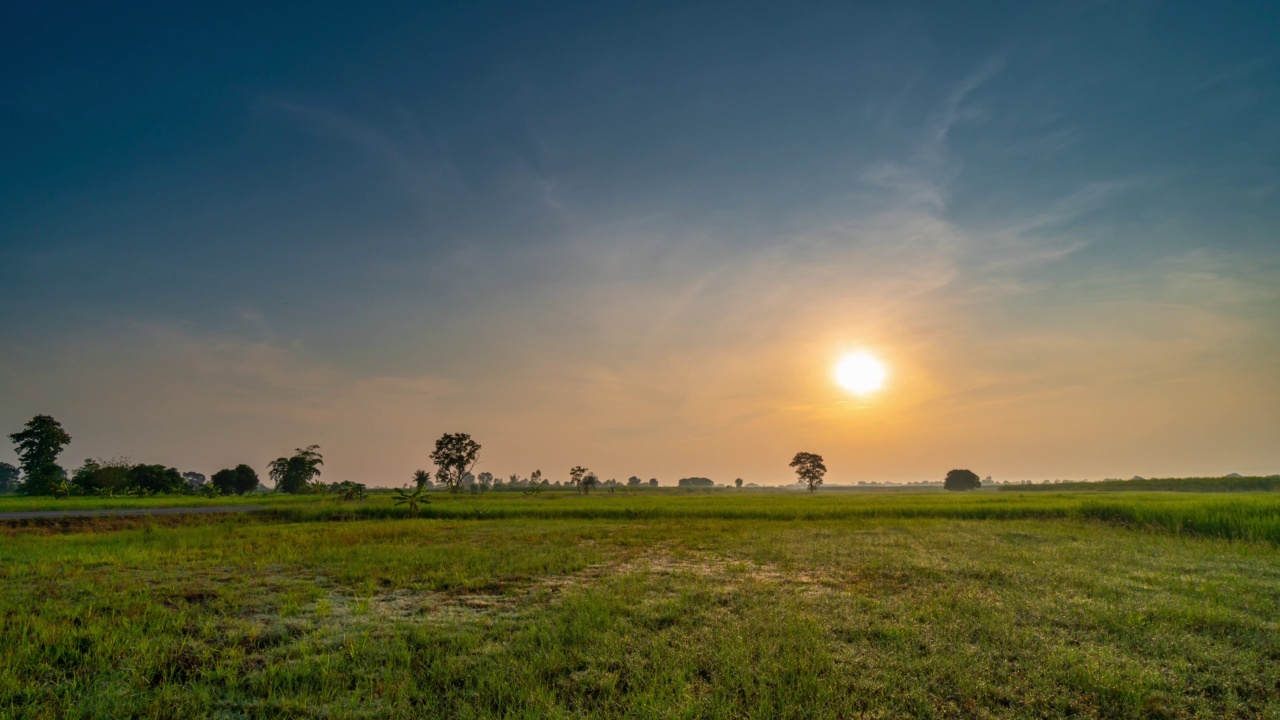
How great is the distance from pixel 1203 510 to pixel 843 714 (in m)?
29.1

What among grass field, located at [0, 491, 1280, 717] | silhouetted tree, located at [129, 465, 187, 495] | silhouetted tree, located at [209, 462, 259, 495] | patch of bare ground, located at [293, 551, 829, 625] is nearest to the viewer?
grass field, located at [0, 491, 1280, 717]

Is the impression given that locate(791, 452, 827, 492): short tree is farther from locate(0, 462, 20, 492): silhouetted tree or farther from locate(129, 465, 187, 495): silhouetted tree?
locate(0, 462, 20, 492): silhouetted tree

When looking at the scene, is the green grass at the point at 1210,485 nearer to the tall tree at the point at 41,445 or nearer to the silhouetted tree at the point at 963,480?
the silhouetted tree at the point at 963,480

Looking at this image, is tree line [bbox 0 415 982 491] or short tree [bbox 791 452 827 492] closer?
tree line [bbox 0 415 982 491]

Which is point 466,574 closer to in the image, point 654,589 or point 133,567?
point 654,589

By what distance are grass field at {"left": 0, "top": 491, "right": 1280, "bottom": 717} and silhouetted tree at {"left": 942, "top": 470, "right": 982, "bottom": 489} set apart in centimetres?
18010

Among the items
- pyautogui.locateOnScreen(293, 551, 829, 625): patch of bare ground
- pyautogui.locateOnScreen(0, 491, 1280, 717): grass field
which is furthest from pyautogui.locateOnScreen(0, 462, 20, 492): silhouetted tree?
pyautogui.locateOnScreen(293, 551, 829, 625): patch of bare ground

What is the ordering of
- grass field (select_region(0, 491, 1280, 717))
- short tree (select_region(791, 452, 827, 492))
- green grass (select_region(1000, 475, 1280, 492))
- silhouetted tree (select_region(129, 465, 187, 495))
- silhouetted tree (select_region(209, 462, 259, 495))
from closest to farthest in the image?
grass field (select_region(0, 491, 1280, 717)) → green grass (select_region(1000, 475, 1280, 492)) → silhouetted tree (select_region(129, 465, 187, 495)) → silhouetted tree (select_region(209, 462, 259, 495)) → short tree (select_region(791, 452, 827, 492))

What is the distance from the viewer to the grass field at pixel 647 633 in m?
5.55

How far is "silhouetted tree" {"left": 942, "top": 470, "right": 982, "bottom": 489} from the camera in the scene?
169m

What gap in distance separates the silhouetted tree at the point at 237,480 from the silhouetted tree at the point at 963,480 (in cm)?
18804

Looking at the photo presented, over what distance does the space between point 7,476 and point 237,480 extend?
14142 cm

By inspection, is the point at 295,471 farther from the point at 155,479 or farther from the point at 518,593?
the point at 518,593

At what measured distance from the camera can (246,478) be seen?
293 ft
